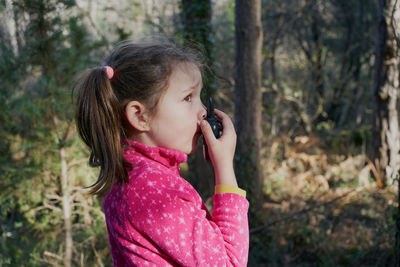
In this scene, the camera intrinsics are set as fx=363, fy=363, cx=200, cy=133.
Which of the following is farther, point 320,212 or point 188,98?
point 320,212

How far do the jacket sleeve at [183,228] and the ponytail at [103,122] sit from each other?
0.19 meters

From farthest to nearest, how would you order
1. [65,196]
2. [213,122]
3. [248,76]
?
[248,76] → [65,196] → [213,122]

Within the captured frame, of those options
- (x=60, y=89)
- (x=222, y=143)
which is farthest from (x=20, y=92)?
(x=222, y=143)

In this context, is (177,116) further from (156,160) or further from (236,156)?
(236,156)

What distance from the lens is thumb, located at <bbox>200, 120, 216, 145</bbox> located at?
1.35 m

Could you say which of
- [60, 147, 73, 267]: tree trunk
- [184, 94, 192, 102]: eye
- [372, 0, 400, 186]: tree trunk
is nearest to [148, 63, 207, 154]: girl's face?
[184, 94, 192, 102]: eye

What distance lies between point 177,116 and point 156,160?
0.59 feet

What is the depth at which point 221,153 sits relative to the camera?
1.34 m

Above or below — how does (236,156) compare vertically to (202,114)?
below

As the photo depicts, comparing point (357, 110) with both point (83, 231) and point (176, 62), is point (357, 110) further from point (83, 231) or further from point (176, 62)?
point (176, 62)

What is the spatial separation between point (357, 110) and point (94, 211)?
35.4 feet

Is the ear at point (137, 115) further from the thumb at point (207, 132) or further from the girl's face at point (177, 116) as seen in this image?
the thumb at point (207, 132)

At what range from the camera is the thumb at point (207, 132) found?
1352 millimetres

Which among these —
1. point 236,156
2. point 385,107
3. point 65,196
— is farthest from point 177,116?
point 385,107
